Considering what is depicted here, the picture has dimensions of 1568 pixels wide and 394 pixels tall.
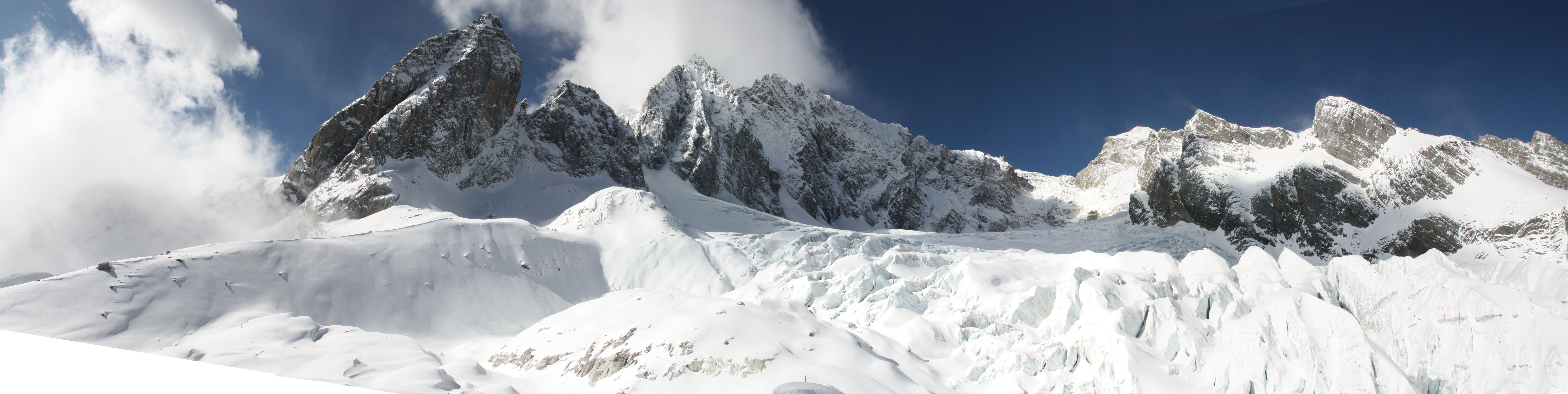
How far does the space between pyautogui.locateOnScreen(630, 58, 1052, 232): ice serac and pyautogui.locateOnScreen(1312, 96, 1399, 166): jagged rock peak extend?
3008 inches

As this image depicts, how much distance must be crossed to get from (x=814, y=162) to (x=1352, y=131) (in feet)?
333

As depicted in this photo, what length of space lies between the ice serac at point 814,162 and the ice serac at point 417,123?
34.1 m

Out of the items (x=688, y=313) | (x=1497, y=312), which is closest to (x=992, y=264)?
(x=688, y=313)

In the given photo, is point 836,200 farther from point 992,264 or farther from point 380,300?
point 380,300

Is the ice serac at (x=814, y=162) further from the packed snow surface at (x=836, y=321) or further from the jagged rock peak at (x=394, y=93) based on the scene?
the packed snow surface at (x=836, y=321)

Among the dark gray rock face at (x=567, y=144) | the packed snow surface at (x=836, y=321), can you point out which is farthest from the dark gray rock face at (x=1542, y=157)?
the dark gray rock face at (x=567, y=144)

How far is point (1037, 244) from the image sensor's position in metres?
71.4

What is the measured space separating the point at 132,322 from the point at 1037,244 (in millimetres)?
74726

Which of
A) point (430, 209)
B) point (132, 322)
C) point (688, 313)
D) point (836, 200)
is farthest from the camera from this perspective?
point (836, 200)

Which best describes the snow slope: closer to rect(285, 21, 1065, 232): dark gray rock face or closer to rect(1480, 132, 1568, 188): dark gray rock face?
rect(285, 21, 1065, 232): dark gray rock face

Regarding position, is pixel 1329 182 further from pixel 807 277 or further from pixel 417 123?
pixel 417 123

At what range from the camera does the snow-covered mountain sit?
20.3 meters

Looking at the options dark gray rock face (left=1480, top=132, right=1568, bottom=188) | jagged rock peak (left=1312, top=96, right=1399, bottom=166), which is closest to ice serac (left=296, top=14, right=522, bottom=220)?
jagged rock peak (left=1312, top=96, right=1399, bottom=166)

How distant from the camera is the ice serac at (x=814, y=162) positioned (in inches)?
4835
